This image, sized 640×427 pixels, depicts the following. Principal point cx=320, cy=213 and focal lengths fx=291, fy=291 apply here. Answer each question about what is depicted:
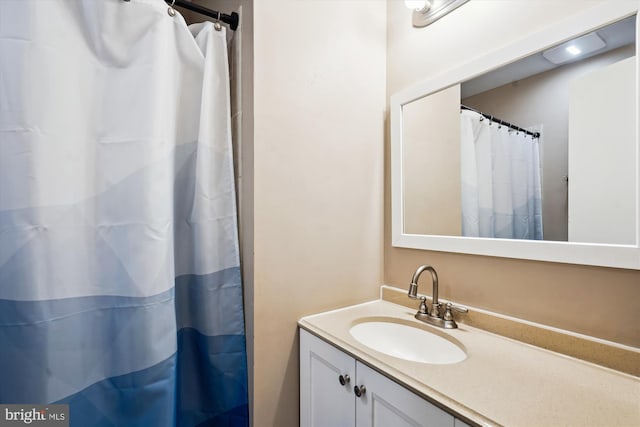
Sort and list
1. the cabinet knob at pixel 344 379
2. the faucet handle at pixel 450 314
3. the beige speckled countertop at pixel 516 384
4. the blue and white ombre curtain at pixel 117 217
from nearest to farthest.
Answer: the beige speckled countertop at pixel 516 384 < the blue and white ombre curtain at pixel 117 217 < the cabinet knob at pixel 344 379 < the faucet handle at pixel 450 314

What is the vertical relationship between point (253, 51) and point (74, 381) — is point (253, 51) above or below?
above

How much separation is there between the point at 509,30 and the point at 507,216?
0.67m

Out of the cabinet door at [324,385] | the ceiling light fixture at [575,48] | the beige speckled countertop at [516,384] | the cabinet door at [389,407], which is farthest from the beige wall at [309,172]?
the ceiling light fixture at [575,48]

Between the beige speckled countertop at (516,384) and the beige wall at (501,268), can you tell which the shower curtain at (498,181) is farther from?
the beige speckled countertop at (516,384)

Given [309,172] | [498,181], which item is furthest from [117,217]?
[498,181]

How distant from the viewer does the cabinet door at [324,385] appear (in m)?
0.95

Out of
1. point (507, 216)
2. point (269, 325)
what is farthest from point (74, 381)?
point (507, 216)

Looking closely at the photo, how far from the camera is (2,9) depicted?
827mm

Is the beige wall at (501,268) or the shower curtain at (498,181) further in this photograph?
the shower curtain at (498,181)

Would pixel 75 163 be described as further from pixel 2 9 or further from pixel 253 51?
pixel 253 51

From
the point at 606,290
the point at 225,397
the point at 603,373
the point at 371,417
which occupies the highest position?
the point at 606,290

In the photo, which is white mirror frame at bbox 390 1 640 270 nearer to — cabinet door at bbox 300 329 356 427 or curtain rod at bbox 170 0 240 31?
cabinet door at bbox 300 329 356 427

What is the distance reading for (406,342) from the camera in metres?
1.16

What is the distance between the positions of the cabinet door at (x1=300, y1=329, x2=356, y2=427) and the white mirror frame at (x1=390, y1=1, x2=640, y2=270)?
0.61 meters
